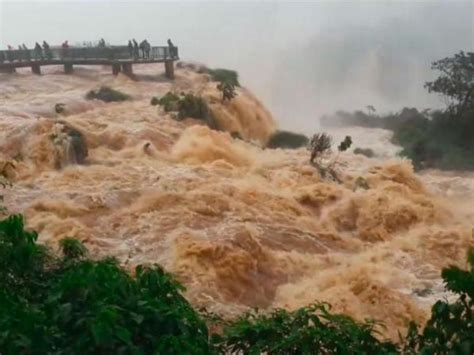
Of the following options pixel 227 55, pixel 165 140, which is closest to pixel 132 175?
pixel 165 140

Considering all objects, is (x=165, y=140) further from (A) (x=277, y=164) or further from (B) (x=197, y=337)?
(B) (x=197, y=337)

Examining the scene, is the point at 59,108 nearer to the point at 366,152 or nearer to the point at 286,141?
the point at 286,141

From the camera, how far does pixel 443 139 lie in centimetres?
2297

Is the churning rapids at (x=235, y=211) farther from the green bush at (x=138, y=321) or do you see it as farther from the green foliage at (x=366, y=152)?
the green bush at (x=138, y=321)

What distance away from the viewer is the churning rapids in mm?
10656

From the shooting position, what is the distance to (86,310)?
13.5 ft

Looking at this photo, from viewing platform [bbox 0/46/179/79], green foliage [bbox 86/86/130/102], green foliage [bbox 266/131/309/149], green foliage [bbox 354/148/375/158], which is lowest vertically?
green foliage [bbox 354/148/375/158]

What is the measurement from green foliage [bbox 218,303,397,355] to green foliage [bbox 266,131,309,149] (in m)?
17.6

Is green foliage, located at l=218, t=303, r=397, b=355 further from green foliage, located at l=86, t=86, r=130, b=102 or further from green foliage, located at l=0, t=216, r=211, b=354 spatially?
green foliage, located at l=86, t=86, r=130, b=102

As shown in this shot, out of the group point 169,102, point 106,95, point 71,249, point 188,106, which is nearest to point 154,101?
point 169,102

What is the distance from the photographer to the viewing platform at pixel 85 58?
25.3m

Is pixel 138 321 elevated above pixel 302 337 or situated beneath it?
elevated above

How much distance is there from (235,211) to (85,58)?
14867mm

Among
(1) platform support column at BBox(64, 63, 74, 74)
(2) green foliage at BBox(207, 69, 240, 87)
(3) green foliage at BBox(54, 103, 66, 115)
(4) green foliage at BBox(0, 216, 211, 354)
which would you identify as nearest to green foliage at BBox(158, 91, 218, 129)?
(3) green foliage at BBox(54, 103, 66, 115)
